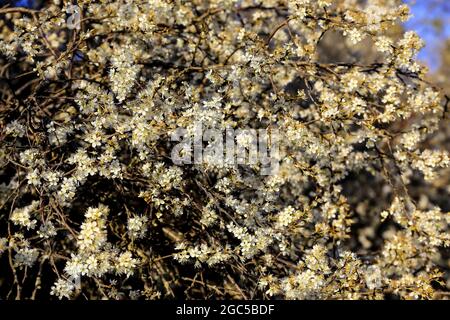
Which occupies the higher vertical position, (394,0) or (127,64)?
(394,0)

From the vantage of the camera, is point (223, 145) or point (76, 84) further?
point (76, 84)

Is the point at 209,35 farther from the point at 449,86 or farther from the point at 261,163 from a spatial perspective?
the point at 449,86

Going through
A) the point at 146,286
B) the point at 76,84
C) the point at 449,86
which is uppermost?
the point at 449,86

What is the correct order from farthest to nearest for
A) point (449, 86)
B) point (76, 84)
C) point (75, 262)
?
point (449, 86)
point (76, 84)
point (75, 262)

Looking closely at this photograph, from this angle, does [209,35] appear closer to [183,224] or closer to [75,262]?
[183,224]

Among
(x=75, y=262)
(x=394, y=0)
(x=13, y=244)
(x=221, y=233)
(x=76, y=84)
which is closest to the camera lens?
(x=75, y=262)

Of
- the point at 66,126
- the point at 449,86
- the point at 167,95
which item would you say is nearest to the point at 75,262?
the point at 66,126
